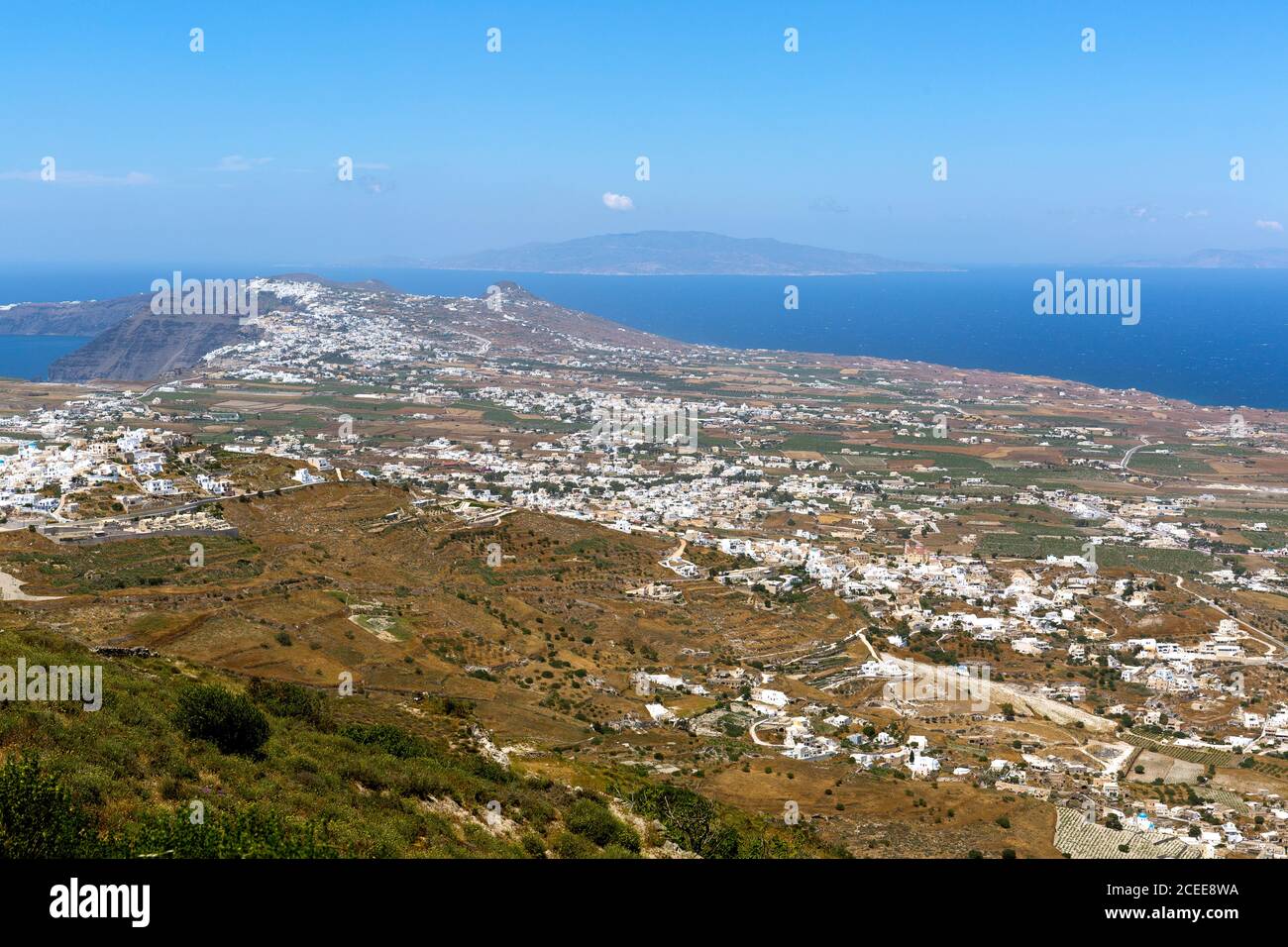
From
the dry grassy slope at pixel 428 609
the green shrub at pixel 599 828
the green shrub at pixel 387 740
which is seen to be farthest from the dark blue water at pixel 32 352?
the green shrub at pixel 599 828

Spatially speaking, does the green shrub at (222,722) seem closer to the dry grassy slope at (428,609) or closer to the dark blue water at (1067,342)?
the dry grassy slope at (428,609)

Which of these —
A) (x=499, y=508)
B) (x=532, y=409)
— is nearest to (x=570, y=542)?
(x=499, y=508)

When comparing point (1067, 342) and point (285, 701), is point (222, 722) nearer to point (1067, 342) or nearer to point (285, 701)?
point (285, 701)

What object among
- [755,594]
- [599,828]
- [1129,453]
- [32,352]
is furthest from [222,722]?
[32,352]

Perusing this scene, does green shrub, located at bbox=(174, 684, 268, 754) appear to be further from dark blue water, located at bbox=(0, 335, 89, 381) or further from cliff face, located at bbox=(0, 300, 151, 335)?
cliff face, located at bbox=(0, 300, 151, 335)

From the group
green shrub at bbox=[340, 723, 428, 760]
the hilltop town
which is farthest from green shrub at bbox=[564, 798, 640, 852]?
green shrub at bbox=[340, 723, 428, 760]
